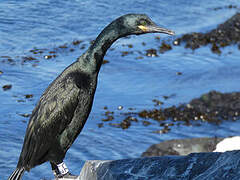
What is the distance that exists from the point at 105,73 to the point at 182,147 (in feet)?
8.47

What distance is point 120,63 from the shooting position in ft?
38.2

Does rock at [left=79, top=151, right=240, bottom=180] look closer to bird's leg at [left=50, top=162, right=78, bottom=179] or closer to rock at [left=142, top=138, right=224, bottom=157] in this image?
bird's leg at [left=50, top=162, right=78, bottom=179]

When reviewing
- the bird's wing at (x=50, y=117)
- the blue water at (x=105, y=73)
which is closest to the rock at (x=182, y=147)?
the blue water at (x=105, y=73)

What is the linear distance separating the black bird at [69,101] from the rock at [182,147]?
3.63m

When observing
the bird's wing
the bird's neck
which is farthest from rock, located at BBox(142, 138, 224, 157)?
the bird's neck

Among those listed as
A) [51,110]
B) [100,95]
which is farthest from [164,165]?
[100,95]

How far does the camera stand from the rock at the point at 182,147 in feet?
30.0

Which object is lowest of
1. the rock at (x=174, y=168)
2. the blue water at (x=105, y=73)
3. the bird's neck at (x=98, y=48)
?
the blue water at (x=105, y=73)

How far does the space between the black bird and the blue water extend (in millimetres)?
2450

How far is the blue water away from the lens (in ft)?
30.3

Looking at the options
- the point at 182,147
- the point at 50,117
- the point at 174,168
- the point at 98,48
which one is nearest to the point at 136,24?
the point at 98,48

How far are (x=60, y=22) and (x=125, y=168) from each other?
7789 mm

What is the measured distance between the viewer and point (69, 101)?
552cm

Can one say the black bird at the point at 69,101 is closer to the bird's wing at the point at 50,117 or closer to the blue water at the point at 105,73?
the bird's wing at the point at 50,117
